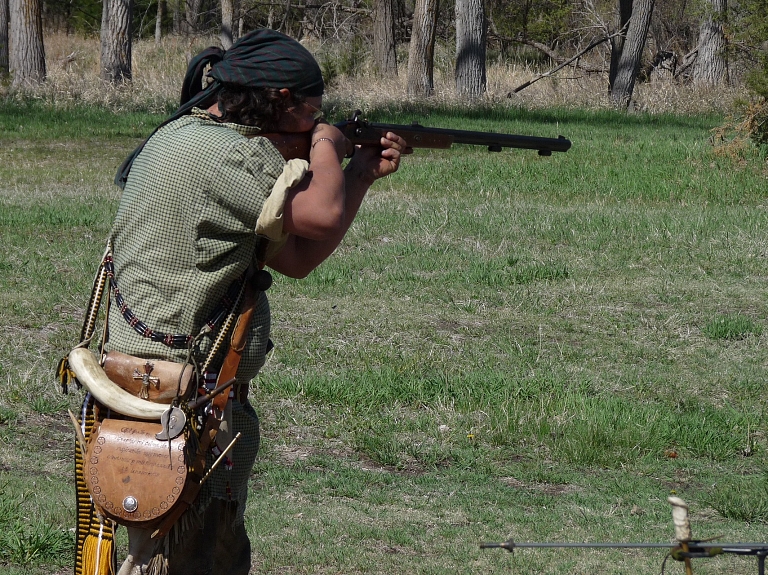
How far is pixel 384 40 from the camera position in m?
25.9

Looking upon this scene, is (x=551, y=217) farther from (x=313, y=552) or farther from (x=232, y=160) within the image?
(x=232, y=160)

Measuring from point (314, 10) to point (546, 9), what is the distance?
25.9 feet

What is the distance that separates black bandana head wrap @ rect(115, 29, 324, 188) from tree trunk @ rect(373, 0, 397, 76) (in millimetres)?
22834

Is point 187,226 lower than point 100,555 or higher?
higher

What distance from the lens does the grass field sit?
4938 millimetres

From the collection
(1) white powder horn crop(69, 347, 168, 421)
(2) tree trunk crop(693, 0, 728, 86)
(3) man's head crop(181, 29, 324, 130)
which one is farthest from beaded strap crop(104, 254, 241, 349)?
(2) tree trunk crop(693, 0, 728, 86)

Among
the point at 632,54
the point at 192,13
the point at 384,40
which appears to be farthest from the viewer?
the point at 192,13

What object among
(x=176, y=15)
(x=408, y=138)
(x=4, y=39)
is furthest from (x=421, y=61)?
(x=176, y=15)

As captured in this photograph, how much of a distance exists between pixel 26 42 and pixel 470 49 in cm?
840

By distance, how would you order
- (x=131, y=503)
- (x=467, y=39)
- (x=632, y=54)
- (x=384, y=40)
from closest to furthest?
(x=131, y=503)
(x=467, y=39)
(x=632, y=54)
(x=384, y=40)

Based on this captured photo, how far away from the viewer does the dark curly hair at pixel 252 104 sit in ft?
10.6

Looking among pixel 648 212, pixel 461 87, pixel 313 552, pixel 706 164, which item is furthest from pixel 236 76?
pixel 461 87

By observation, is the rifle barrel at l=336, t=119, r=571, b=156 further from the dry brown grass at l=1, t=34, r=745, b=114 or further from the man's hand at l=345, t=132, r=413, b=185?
the dry brown grass at l=1, t=34, r=745, b=114

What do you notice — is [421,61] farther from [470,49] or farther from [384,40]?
[384,40]
